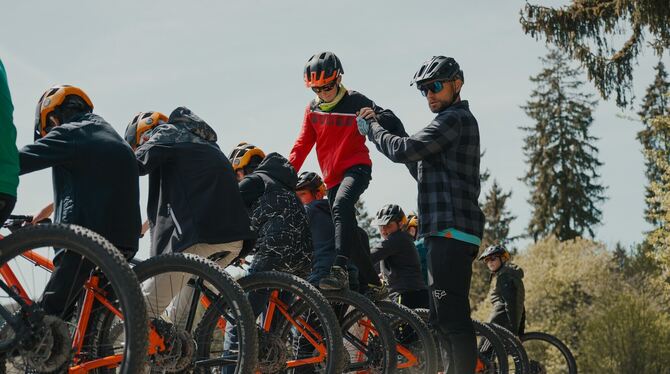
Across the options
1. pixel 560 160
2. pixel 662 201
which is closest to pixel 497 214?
pixel 560 160

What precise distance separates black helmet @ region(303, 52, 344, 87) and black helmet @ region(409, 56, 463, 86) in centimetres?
185

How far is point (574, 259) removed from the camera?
58.8 meters

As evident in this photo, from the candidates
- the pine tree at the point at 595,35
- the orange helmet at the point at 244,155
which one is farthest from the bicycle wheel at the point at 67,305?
the pine tree at the point at 595,35

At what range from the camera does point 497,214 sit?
67688mm

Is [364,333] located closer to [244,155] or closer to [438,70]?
[244,155]

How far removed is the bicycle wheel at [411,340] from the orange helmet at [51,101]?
3.60 m

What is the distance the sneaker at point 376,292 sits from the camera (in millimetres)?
9624

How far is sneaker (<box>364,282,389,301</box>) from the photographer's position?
9624 millimetres

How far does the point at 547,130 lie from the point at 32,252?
61.1 m

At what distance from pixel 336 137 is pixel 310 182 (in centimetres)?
101

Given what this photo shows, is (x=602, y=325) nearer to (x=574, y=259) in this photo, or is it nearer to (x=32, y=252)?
(x=574, y=259)

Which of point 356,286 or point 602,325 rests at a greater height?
point 602,325

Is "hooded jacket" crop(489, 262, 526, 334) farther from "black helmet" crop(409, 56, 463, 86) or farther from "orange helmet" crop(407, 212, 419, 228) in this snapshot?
"black helmet" crop(409, 56, 463, 86)

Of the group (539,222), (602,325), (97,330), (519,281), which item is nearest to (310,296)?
(97,330)
